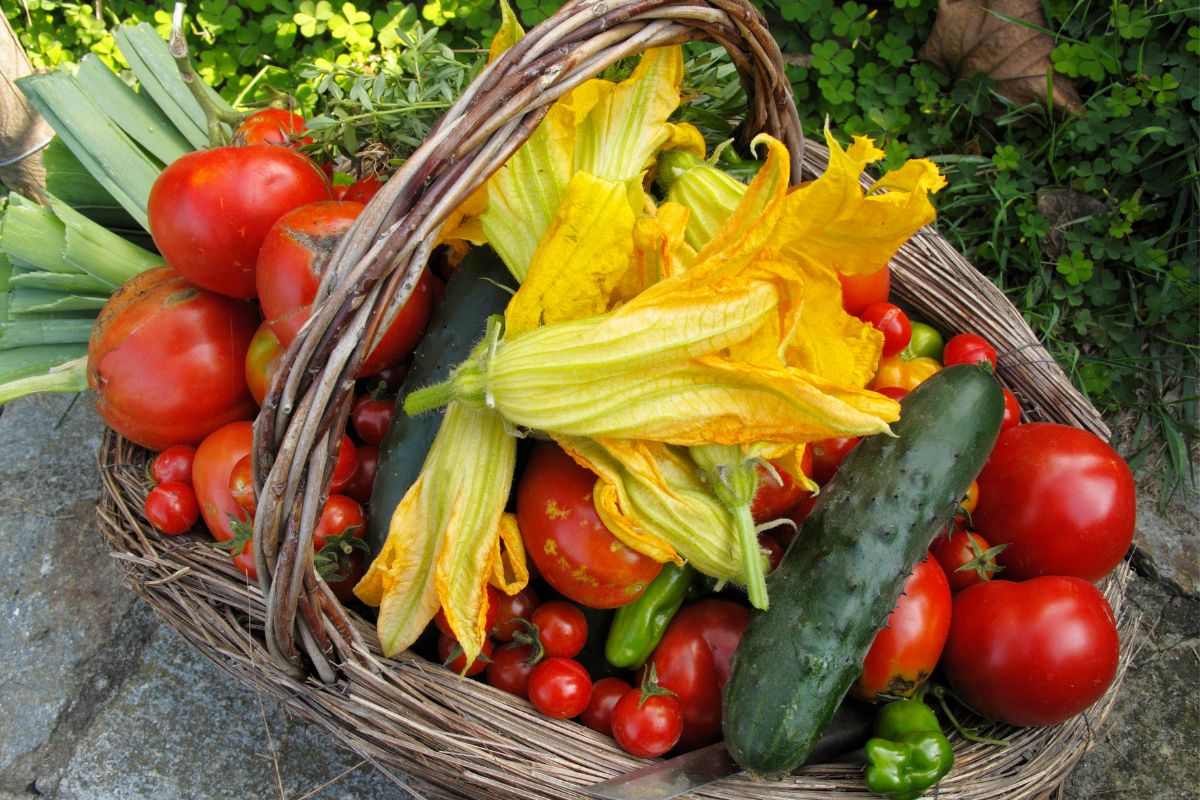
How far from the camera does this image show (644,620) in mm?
1527

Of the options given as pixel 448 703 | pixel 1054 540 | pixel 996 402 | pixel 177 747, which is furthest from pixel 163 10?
pixel 1054 540

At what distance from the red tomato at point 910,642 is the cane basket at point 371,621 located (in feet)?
0.46

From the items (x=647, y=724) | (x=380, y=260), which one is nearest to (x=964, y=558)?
(x=647, y=724)

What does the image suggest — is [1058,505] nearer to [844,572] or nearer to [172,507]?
[844,572]

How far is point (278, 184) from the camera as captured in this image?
5.26ft

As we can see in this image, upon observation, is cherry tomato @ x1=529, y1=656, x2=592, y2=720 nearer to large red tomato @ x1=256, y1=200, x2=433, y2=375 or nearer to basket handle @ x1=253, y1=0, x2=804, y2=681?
basket handle @ x1=253, y1=0, x2=804, y2=681

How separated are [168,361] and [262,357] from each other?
166 mm

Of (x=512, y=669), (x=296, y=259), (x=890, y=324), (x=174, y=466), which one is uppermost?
(x=296, y=259)

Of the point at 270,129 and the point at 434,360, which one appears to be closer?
the point at 434,360

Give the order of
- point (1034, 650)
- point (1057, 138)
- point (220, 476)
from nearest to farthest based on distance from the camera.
A: point (1034, 650) < point (220, 476) < point (1057, 138)

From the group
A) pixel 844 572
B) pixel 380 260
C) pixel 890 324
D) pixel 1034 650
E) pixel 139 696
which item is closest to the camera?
pixel 380 260

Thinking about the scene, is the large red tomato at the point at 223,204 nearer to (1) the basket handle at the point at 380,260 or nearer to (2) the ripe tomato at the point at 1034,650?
(1) the basket handle at the point at 380,260

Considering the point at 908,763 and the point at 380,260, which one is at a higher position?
the point at 380,260

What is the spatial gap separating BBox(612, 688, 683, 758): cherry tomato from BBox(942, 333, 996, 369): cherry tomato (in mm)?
887
